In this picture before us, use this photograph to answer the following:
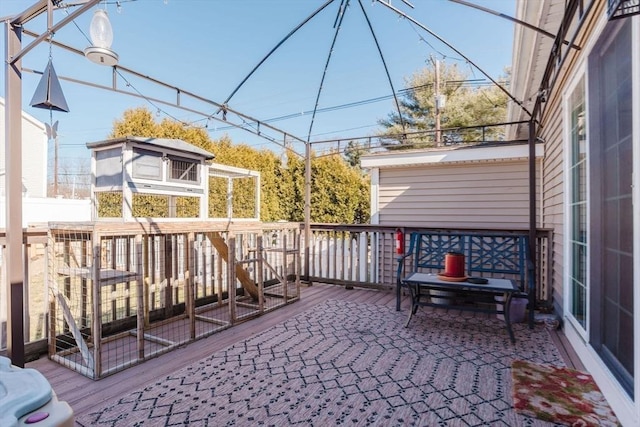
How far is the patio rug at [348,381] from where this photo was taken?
193 centimetres

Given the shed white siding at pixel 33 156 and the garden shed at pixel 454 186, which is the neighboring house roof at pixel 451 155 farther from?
the shed white siding at pixel 33 156

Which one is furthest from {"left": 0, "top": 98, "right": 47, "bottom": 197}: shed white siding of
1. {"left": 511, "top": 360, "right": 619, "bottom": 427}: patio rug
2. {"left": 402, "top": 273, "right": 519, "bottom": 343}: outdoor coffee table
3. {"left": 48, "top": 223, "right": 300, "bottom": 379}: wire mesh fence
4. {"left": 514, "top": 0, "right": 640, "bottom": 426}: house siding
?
{"left": 511, "top": 360, "right": 619, "bottom": 427}: patio rug

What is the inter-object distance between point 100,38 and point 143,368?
2366 millimetres

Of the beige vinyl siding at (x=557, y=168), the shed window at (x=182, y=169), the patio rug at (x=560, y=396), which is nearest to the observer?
the patio rug at (x=560, y=396)

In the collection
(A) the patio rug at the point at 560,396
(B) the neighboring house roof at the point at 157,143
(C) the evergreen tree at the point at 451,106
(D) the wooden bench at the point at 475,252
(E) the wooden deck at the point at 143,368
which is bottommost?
(E) the wooden deck at the point at 143,368

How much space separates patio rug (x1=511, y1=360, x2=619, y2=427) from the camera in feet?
6.27

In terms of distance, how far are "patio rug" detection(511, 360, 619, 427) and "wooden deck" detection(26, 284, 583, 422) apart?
0.31 meters

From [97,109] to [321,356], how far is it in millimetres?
11253

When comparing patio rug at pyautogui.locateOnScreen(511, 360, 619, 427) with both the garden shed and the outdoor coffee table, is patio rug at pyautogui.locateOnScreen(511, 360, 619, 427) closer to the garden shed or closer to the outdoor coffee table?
the outdoor coffee table

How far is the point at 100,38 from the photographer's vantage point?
7.45 feet

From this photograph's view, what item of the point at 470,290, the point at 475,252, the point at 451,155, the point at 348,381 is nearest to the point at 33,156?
the point at 451,155

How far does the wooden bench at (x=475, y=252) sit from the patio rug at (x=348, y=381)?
855 mm

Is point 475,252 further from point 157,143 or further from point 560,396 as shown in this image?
point 157,143

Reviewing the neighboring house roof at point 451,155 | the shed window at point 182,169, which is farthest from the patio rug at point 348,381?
the neighboring house roof at point 451,155
